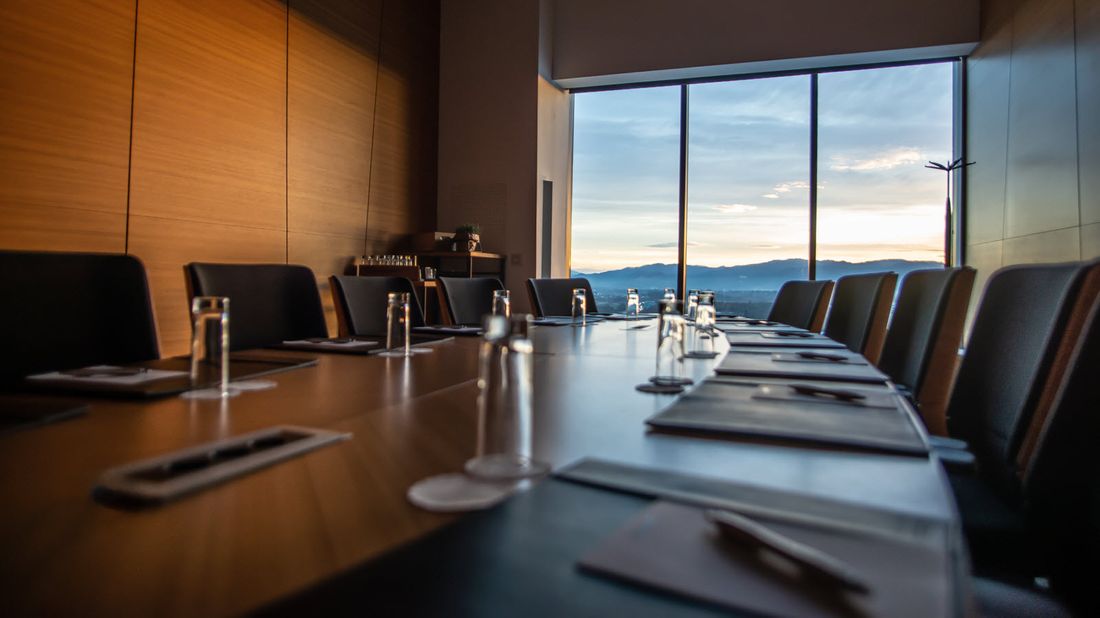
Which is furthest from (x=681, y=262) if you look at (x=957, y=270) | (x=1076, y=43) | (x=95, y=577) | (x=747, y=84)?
(x=95, y=577)

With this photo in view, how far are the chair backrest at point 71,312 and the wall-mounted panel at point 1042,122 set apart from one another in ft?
16.0

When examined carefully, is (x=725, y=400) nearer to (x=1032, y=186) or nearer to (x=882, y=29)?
(x=1032, y=186)

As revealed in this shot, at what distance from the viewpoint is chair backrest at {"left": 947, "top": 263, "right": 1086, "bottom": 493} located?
1202 millimetres

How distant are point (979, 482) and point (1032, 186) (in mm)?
4059

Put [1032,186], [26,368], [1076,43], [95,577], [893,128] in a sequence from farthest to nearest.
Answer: [893,128], [1032,186], [1076,43], [26,368], [95,577]

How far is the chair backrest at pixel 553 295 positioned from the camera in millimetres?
3984

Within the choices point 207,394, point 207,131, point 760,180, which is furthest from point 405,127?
point 207,394

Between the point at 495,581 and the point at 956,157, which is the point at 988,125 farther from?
the point at 495,581

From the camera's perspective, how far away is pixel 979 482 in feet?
4.59

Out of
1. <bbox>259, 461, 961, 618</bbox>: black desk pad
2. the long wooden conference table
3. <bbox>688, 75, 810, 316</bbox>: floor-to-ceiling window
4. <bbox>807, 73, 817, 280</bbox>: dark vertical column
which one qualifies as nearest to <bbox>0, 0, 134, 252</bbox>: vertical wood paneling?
the long wooden conference table

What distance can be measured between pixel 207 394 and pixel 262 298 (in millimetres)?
1282

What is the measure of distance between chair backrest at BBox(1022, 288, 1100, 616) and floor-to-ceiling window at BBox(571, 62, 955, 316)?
17.0ft

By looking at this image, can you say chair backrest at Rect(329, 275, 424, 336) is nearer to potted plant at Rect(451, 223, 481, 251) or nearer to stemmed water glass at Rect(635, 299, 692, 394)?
stemmed water glass at Rect(635, 299, 692, 394)

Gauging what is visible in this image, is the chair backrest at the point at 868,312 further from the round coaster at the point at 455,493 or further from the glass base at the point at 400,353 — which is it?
the round coaster at the point at 455,493
